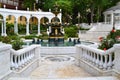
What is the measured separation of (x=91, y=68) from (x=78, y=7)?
161 ft

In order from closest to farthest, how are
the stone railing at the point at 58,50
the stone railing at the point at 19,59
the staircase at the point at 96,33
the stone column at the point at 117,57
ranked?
the stone column at the point at 117,57 < the stone railing at the point at 19,59 < the stone railing at the point at 58,50 < the staircase at the point at 96,33

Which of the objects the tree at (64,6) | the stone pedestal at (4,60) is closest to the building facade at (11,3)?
the tree at (64,6)

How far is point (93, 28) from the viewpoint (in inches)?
1905

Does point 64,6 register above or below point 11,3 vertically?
below

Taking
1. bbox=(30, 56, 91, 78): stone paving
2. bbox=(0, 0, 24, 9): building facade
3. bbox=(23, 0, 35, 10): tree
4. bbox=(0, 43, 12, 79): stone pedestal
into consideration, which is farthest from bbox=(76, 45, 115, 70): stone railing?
bbox=(23, 0, 35, 10): tree

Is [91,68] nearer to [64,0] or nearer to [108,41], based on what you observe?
[108,41]

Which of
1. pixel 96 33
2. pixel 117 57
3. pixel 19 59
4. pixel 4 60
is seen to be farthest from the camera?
pixel 96 33

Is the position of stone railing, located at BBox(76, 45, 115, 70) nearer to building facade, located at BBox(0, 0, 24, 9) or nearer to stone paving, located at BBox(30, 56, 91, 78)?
stone paving, located at BBox(30, 56, 91, 78)

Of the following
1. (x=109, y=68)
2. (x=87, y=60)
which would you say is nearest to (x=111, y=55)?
(x=109, y=68)

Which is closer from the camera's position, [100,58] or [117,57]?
[117,57]

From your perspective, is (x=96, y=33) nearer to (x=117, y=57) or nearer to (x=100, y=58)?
(x=100, y=58)

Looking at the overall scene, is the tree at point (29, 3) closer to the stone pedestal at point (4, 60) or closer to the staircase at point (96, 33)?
the staircase at point (96, 33)

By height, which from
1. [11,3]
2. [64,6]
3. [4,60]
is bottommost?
[4,60]

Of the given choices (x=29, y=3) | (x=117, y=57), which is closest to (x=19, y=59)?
(x=117, y=57)
